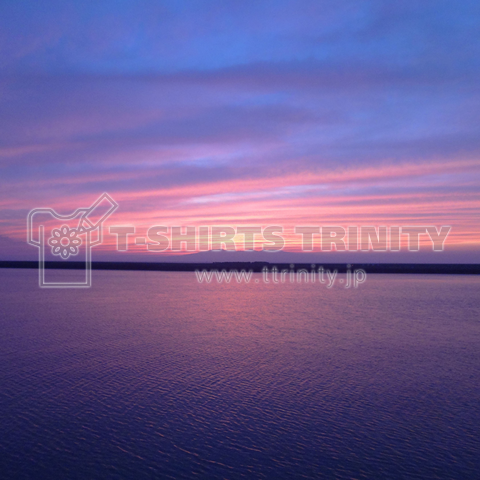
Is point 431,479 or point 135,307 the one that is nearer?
point 431,479

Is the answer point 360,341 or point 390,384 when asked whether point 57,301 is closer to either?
point 360,341

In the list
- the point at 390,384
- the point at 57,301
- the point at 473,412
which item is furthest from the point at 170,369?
the point at 57,301

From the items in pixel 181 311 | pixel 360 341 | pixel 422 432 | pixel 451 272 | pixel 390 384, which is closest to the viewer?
pixel 422 432

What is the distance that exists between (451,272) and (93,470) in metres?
78.5

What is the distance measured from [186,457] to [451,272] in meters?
77.6

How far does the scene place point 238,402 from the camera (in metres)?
8.42

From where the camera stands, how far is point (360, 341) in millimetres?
14531

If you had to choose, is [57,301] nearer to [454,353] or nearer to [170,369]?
[170,369]

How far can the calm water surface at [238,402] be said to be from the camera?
6.13 m

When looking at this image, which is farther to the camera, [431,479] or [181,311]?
[181,311]

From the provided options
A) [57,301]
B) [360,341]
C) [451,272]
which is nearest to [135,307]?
[57,301]

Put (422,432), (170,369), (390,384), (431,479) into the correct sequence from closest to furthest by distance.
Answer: (431,479) < (422,432) < (390,384) < (170,369)

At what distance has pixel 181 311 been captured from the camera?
2214cm

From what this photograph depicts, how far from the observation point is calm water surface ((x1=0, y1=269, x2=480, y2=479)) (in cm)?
613
